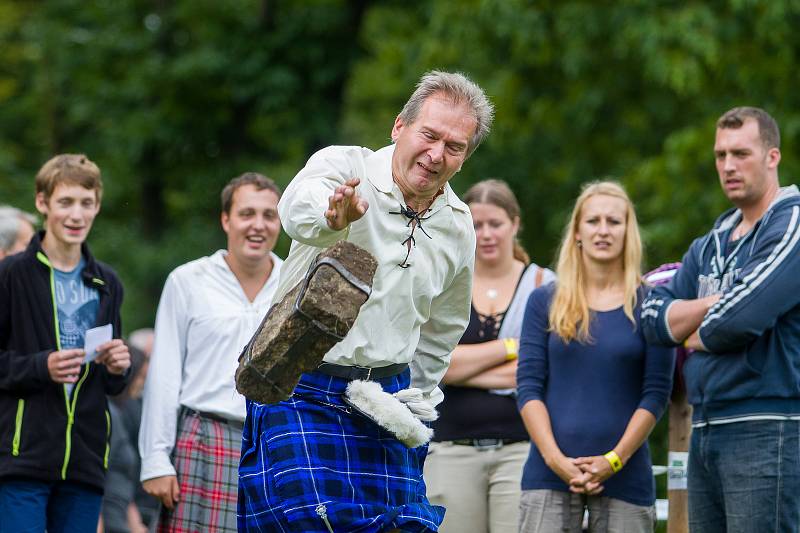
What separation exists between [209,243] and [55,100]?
416 centimetres

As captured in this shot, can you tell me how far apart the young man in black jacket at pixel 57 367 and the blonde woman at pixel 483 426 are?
5.55ft

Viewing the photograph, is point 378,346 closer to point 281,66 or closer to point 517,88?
point 517,88

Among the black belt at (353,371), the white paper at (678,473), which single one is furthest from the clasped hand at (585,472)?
the black belt at (353,371)

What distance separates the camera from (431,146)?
4.43m

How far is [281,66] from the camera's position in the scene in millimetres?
17047

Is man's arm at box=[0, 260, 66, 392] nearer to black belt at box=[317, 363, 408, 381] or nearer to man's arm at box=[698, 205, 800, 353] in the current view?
black belt at box=[317, 363, 408, 381]

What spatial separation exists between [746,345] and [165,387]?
9.44ft

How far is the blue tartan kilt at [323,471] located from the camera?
421cm

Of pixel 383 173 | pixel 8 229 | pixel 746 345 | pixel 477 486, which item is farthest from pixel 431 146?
pixel 8 229

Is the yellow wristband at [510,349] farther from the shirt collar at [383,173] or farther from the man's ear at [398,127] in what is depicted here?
the man's ear at [398,127]

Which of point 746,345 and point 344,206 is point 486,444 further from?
point 344,206

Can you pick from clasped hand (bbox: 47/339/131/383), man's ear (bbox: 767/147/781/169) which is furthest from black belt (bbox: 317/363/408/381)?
man's ear (bbox: 767/147/781/169)

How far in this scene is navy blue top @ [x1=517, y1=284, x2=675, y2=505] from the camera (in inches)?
237

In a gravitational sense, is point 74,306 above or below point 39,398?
above
